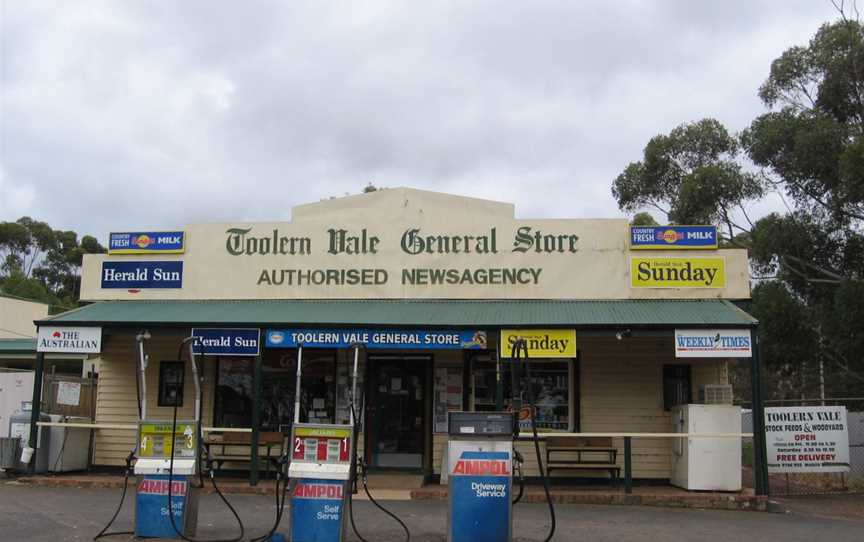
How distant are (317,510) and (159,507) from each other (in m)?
1.85

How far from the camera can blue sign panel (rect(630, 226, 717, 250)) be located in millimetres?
14344

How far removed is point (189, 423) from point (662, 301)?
8.48 metres

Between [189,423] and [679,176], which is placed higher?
[679,176]

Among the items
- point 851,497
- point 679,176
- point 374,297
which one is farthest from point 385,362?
point 679,176

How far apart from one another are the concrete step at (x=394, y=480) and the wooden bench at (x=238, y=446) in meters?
1.71

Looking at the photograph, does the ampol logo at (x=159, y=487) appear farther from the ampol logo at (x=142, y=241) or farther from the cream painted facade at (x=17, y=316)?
the cream painted facade at (x=17, y=316)

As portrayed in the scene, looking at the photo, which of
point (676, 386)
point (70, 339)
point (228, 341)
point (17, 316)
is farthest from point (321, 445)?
point (17, 316)

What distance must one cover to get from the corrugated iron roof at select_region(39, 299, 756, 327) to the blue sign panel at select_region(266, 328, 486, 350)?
150 mm

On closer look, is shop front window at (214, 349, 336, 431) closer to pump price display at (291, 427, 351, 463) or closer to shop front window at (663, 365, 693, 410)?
shop front window at (663, 365, 693, 410)

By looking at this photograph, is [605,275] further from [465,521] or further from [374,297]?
[465,521]

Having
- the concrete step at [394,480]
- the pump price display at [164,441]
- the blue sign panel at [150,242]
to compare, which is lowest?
the concrete step at [394,480]

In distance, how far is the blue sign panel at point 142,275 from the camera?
15477 millimetres

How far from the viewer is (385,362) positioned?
597 inches

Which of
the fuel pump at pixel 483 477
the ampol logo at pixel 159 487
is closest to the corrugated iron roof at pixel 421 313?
the fuel pump at pixel 483 477
